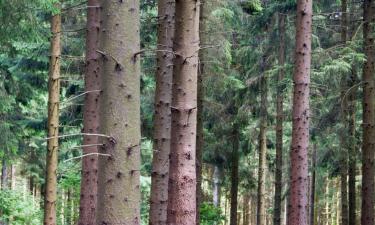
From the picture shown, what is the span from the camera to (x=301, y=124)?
925 cm

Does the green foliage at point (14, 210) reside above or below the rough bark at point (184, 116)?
below

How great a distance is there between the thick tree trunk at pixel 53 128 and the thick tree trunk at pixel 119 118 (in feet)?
19.9

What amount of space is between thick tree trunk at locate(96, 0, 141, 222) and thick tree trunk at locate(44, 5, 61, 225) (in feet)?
19.9

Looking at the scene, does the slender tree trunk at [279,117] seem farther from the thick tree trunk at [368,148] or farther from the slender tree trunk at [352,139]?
the thick tree trunk at [368,148]

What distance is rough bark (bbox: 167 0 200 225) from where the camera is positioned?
5234mm

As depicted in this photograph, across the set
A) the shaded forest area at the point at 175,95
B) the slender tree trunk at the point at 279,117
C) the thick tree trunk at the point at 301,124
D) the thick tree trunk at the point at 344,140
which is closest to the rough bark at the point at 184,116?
the shaded forest area at the point at 175,95

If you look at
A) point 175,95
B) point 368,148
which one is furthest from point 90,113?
point 368,148

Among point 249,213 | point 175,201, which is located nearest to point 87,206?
point 175,201

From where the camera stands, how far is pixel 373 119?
11047 mm

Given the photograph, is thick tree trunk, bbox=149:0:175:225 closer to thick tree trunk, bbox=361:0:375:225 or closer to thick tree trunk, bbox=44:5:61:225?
thick tree trunk, bbox=44:5:61:225

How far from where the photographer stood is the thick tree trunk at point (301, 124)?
9094mm

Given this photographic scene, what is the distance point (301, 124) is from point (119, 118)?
528 cm

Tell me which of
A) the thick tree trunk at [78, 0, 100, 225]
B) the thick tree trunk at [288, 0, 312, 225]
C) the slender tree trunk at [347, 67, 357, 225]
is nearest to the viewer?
the thick tree trunk at [288, 0, 312, 225]

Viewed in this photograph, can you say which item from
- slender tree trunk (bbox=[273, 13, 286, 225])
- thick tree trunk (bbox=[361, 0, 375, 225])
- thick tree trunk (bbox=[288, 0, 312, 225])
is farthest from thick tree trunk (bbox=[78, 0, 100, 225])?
slender tree trunk (bbox=[273, 13, 286, 225])
